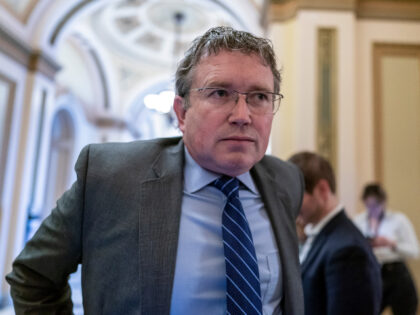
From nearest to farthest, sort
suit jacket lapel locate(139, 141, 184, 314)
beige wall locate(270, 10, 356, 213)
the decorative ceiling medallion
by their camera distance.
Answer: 1. suit jacket lapel locate(139, 141, 184, 314)
2. beige wall locate(270, 10, 356, 213)
3. the decorative ceiling medallion

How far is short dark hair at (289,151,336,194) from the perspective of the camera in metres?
1.75

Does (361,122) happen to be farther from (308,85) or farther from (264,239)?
(264,239)

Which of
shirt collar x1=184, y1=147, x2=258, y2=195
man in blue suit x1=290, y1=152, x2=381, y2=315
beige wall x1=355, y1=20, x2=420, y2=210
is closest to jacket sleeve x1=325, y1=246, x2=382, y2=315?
man in blue suit x1=290, y1=152, x2=381, y2=315

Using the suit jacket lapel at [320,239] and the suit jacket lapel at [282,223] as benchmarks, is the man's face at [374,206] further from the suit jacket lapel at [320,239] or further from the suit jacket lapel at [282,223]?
the suit jacket lapel at [282,223]

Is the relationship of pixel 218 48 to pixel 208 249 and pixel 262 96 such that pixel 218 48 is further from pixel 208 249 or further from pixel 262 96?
pixel 208 249

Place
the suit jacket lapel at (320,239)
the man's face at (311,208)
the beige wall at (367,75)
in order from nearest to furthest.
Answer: the suit jacket lapel at (320,239) < the man's face at (311,208) < the beige wall at (367,75)

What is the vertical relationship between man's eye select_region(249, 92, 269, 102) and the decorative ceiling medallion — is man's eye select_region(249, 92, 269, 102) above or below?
below

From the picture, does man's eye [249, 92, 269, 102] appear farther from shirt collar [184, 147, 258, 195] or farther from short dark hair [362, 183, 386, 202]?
short dark hair [362, 183, 386, 202]

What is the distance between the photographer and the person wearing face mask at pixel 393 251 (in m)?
3.43

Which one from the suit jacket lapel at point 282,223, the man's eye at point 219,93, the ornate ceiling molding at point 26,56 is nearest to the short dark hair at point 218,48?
the man's eye at point 219,93

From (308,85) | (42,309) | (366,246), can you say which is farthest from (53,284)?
(308,85)

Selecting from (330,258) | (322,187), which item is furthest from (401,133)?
(330,258)

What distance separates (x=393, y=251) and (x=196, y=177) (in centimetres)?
301

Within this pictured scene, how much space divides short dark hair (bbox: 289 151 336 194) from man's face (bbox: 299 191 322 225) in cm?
3
